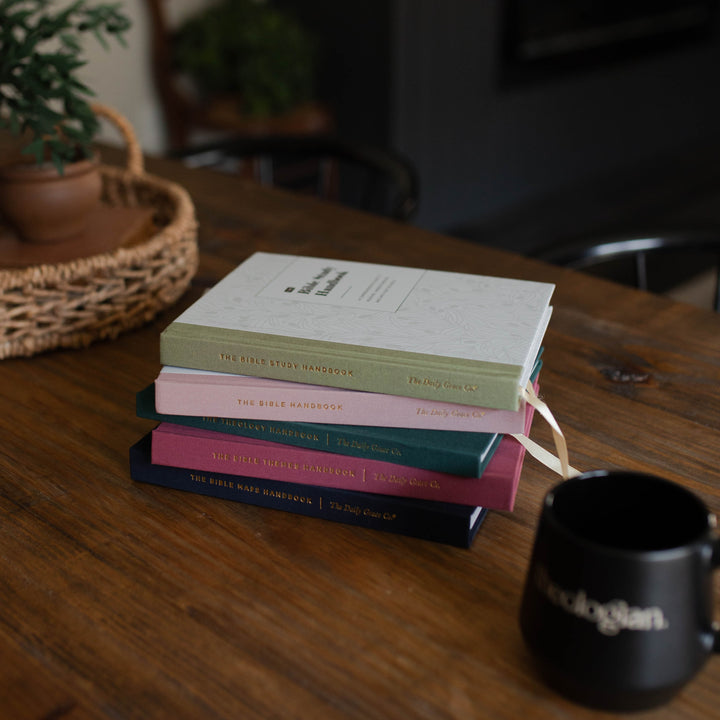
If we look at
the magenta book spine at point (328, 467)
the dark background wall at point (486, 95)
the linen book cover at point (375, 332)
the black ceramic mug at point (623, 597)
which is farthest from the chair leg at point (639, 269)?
the dark background wall at point (486, 95)

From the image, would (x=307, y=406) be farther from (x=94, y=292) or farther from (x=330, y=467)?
(x=94, y=292)

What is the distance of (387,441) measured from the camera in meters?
0.54

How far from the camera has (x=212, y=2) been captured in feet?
10.00

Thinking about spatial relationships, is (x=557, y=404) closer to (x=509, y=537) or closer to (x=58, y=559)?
(x=509, y=537)

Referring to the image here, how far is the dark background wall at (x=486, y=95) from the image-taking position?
299 centimetres

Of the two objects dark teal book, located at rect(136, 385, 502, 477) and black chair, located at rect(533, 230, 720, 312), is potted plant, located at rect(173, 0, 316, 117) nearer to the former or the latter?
black chair, located at rect(533, 230, 720, 312)

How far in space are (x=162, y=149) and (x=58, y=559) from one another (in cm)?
274

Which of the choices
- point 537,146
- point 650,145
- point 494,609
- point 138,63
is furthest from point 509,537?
point 650,145

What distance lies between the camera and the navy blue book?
21.6 inches

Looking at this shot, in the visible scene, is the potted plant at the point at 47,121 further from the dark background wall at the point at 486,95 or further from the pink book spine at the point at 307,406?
the dark background wall at the point at 486,95

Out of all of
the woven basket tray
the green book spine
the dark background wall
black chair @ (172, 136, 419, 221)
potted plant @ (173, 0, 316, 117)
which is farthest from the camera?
the dark background wall

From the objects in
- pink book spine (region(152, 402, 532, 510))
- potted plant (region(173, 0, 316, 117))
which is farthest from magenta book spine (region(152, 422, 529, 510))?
potted plant (region(173, 0, 316, 117))

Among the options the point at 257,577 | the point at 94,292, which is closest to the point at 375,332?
the point at 257,577

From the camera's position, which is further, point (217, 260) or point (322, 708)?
point (217, 260)
